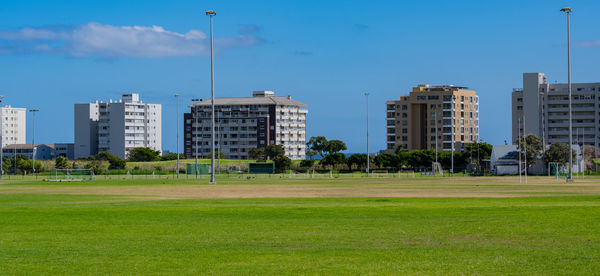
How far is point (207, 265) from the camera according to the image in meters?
16.9

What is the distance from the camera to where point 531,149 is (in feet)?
417

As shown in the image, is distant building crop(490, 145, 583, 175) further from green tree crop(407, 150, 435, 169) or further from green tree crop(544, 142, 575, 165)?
green tree crop(407, 150, 435, 169)

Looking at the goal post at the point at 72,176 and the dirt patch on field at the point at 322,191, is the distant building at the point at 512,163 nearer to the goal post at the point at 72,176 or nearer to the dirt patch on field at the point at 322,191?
the dirt patch on field at the point at 322,191

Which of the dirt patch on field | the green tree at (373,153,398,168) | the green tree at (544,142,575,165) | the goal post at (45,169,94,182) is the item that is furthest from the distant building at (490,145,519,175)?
the goal post at (45,169,94,182)

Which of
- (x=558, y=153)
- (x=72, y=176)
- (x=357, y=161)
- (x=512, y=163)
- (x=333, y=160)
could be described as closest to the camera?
(x=72, y=176)

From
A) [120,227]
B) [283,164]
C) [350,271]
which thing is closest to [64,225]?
[120,227]

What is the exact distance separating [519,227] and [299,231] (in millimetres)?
6711

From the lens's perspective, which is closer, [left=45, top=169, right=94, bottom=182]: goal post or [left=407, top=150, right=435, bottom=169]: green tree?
[left=45, top=169, right=94, bottom=182]: goal post

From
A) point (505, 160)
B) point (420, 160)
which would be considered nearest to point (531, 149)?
point (505, 160)

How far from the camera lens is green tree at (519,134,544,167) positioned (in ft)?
416

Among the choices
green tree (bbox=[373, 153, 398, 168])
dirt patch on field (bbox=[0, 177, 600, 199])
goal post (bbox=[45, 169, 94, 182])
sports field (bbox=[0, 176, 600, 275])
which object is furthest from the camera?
green tree (bbox=[373, 153, 398, 168])

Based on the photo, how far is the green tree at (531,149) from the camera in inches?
4988

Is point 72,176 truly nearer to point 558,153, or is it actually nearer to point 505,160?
point 505,160

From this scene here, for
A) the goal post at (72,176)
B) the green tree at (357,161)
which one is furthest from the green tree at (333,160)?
the goal post at (72,176)
